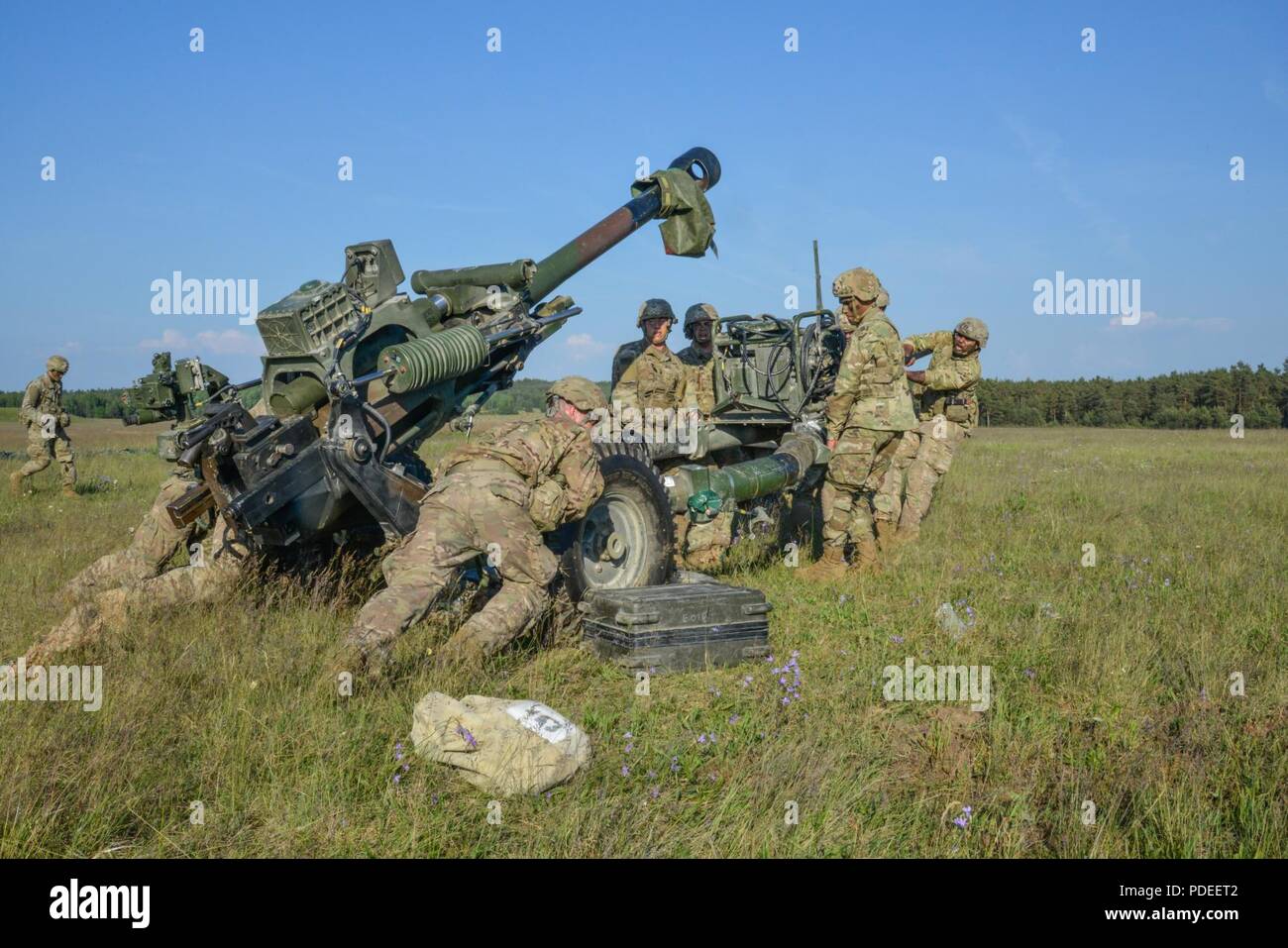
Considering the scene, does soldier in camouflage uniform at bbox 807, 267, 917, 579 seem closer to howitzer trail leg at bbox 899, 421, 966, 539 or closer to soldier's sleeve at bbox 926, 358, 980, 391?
howitzer trail leg at bbox 899, 421, 966, 539

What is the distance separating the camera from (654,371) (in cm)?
1070

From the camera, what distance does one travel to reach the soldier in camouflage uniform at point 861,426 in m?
8.48

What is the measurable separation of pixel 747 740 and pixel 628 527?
2817 mm

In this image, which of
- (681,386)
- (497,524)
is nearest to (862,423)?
(681,386)

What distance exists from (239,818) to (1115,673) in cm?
420

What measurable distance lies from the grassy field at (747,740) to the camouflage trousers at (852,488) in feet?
3.45

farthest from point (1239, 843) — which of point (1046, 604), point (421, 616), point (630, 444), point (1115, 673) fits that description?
point (630, 444)

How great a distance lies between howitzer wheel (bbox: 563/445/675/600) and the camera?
681 centimetres

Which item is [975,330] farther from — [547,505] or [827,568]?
[547,505]

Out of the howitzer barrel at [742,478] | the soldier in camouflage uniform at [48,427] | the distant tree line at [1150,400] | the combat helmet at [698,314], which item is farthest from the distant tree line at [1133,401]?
the howitzer barrel at [742,478]

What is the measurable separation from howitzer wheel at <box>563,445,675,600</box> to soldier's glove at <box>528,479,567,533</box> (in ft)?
3.13

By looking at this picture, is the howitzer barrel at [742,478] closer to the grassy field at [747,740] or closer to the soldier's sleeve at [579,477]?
the grassy field at [747,740]

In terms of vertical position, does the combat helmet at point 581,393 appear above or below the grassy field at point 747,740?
above

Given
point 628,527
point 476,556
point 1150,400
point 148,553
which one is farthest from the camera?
point 1150,400
